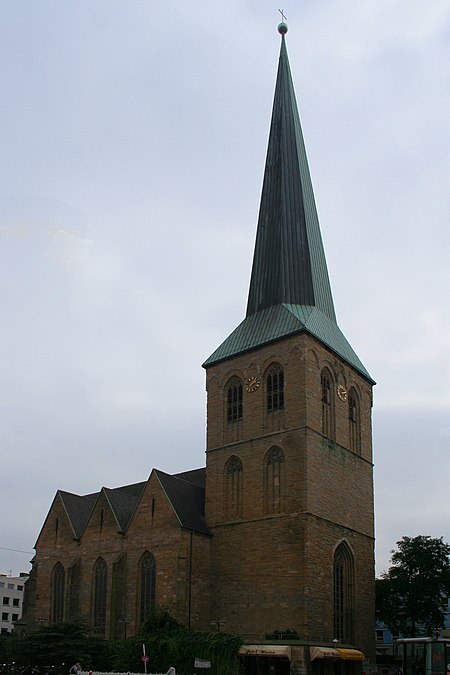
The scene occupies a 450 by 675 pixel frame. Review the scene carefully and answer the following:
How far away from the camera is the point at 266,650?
36312mm

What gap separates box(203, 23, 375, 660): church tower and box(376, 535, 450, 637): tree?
6.93 m

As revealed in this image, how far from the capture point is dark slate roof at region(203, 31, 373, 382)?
157 ft

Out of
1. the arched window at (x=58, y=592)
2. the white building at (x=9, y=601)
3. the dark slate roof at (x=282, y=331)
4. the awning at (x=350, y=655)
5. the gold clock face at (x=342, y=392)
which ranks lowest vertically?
the white building at (x=9, y=601)

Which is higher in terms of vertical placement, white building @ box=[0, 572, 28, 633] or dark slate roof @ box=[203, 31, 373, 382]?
dark slate roof @ box=[203, 31, 373, 382]

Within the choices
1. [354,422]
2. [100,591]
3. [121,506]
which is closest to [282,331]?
[354,422]

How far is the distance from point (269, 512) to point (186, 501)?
6.05 meters

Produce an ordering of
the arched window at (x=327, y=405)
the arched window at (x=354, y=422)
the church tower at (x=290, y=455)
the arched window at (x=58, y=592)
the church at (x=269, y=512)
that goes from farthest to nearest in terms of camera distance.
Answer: the arched window at (x=58, y=592)
the arched window at (x=354, y=422)
the arched window at (x=327, y=405)
the church tower at (x=290, y=455)
the church at (x=269, y=512)

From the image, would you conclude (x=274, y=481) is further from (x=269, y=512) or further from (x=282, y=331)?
(x=282, y=331)

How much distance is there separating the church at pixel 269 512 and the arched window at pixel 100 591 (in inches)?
3.8

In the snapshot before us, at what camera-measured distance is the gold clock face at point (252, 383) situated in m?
46.4

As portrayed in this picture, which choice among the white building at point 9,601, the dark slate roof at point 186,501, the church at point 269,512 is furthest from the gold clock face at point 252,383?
the white building at point 9,601

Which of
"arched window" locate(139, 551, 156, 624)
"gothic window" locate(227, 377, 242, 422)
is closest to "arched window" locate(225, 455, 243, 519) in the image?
"gothic window" locate(227, 377, 242, 422)

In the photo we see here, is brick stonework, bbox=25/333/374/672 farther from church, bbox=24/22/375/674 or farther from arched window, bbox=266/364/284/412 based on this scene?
arched window, bbox=266/364/284/412

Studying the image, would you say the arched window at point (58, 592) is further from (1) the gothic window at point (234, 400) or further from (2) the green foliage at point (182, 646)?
(1) the gothic window at point (234, 400)
